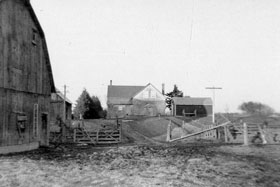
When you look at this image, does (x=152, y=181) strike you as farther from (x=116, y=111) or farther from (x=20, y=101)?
(x=116, y=111)

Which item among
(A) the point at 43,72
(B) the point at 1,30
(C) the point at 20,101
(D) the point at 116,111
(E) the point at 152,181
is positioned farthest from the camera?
(D) the point at 116,111

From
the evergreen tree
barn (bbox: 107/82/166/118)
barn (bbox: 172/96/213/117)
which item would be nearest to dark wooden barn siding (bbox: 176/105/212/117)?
barn (bbox: 172/96/213/117)

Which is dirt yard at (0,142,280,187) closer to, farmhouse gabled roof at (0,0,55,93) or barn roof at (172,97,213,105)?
farmhouse gabled roof at (0,0,55,93)

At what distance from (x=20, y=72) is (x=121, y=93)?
52756 mm

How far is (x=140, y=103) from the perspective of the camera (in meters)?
68.3

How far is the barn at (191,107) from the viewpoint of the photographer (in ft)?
226

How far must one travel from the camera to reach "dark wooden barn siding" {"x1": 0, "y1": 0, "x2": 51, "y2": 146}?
16.7 meters

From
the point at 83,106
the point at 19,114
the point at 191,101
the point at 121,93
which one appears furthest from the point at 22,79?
the point at 191,101

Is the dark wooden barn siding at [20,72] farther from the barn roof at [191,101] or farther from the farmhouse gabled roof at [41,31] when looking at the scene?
the barn roof at [191,101]

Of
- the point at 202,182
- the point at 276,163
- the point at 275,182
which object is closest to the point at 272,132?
the point at 276,163

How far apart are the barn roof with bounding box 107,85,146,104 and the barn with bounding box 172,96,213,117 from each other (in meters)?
9.22

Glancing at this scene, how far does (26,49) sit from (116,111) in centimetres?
4856

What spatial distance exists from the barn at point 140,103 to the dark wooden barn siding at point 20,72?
45250 mm

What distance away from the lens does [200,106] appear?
7025 centimetres
